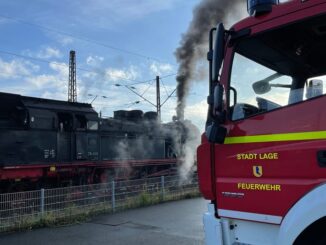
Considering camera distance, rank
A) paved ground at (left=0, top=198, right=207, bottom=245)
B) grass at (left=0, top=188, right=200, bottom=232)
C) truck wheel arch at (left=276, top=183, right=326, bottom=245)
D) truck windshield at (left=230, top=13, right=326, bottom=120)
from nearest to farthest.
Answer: truck wheel arch at (left=276, top=183, right=326, bottom=245), truck windshield at (left=230, top=13, right=326, bottom=120), paved ground at (left=0, top=198, right=207, bottom=245), grass at (left=0, top=188, right=200, bottom=232)

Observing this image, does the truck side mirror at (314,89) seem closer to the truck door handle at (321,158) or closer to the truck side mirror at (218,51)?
the truck door handle at (321,158)

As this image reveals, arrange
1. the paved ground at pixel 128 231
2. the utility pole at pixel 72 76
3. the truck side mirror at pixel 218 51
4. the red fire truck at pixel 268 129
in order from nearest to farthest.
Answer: the red fire truck at pixel 268 129 → the truck side mirror at pixel 218 51 → the paved ground at pixel 128 231 → the utility pole at pixel 72 76

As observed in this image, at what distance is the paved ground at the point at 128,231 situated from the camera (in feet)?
27.0

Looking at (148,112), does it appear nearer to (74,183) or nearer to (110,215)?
(74,183)

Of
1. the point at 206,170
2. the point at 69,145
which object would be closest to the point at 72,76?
the point at 69,145

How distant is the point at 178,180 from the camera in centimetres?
1505

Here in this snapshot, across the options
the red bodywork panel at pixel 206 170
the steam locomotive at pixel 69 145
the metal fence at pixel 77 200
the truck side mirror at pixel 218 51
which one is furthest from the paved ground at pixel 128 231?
the truck side mirror at pixel 218 51

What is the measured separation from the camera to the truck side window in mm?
3861

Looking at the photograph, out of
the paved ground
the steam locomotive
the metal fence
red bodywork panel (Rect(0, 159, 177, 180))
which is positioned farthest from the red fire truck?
the steam locomotive

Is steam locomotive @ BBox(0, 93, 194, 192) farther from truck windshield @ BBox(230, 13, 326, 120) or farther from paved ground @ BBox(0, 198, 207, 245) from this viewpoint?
truck windshield @ BBox(230, 13, 326, 120)

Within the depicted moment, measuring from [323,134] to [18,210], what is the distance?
321 inches

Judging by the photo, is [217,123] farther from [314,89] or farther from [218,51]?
[314,89]

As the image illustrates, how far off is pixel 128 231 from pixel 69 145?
7709 mm

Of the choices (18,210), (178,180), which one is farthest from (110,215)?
(178,180)
